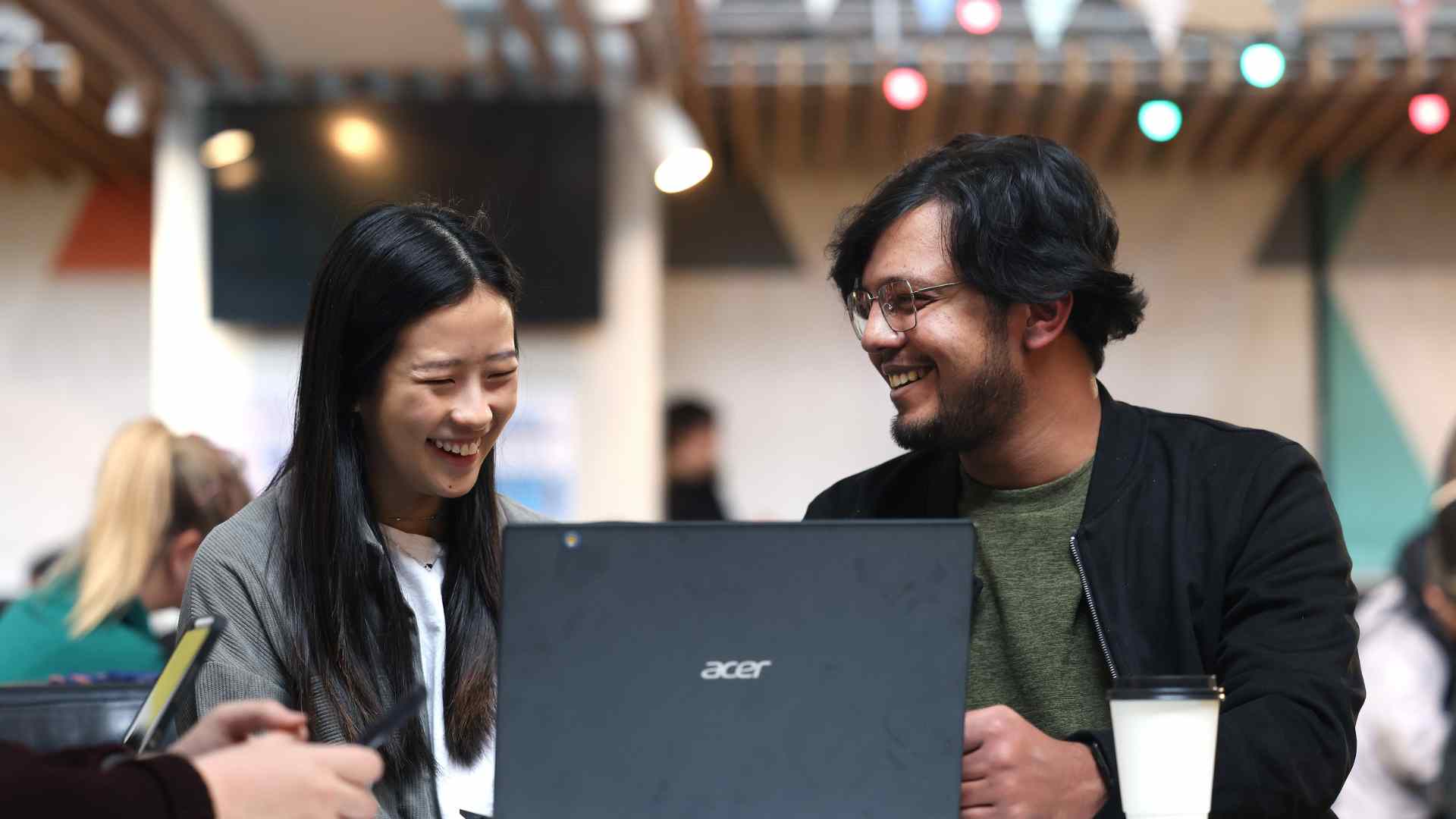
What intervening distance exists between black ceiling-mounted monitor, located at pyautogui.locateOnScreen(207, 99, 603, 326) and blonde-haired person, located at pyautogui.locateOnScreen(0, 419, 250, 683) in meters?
2.59

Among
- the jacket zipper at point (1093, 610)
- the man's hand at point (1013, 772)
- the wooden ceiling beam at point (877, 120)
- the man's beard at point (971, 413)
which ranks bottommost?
the man's hand at point (1013, 772)

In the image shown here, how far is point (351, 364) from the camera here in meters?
1.91

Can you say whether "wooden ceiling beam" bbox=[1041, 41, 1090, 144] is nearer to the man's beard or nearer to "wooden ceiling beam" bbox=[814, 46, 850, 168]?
"wooden ceiling beam" bbox=[814, 46, 850, 168]

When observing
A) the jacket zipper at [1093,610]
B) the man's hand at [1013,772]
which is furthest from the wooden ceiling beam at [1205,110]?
the man's hand at [1013,772]

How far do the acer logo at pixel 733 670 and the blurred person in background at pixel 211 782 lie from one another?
29cm

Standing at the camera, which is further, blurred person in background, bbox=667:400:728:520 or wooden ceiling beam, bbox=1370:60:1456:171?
wooden ceiling beam, bbox=1370:60:1456:171

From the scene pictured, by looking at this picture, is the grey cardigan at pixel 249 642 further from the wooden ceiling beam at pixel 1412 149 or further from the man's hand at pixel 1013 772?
the wooden ceiling beam at pixel 1412 149

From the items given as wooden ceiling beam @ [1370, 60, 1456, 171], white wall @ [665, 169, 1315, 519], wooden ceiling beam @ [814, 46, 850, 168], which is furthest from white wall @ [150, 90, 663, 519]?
wooden ceiling beam @ [1370, 60, 1456, 171]

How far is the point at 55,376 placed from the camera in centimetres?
650

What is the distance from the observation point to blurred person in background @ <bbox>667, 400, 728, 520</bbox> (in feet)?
19.5

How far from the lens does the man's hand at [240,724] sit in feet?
4.49

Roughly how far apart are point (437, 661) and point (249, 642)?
0.74 ft

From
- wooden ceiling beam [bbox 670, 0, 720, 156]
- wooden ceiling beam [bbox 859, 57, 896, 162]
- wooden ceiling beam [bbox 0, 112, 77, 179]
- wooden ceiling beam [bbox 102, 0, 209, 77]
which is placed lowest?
wooden ceiling beam [bbox 859, 57, 896, 162]

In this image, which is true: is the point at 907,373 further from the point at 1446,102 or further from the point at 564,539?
the point at 1446,102
